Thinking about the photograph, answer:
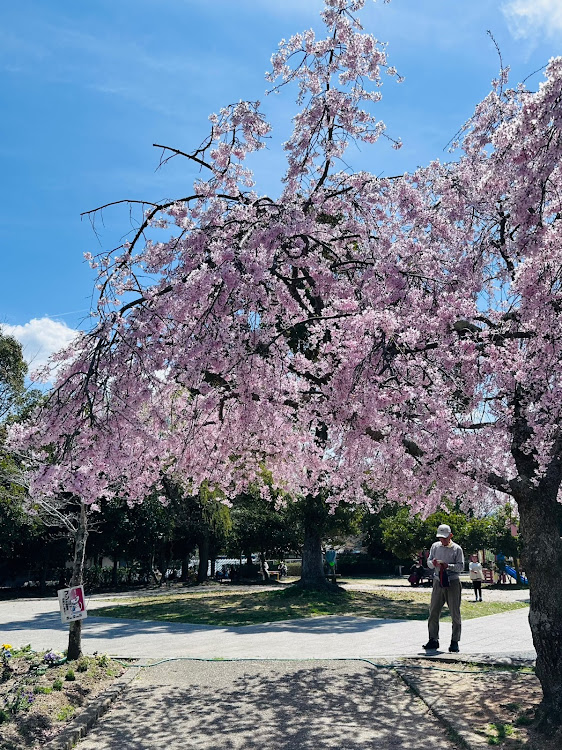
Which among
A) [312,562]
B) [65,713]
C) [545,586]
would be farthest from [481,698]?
[312,562]

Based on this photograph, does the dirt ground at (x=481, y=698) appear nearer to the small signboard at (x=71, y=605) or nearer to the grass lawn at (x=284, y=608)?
the small signboard at (x=71, y=605)

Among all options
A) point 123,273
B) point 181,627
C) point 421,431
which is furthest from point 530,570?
point 181,627

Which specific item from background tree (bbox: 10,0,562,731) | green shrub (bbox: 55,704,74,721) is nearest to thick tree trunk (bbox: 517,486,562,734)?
background tree (bbox: 10,0,562,731)

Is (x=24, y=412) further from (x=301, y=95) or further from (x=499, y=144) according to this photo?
(x=499, y=144)

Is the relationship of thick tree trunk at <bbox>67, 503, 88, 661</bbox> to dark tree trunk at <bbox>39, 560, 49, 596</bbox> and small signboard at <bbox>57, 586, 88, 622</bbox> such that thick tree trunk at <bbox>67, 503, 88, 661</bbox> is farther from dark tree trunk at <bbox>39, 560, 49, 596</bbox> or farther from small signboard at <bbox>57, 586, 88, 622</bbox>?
dark tree trunk at <bbox>39, 560, 49, 596</bbox>

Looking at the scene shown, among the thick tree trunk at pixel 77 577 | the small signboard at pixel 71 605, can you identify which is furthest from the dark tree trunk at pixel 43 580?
the small signboard at pixel 71 605

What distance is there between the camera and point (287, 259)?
24.2 feet

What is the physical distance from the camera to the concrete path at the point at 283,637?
9562 millimetres

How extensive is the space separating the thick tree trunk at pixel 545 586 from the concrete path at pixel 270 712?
97 cm

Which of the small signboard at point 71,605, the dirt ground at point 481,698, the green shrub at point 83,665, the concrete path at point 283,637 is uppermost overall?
the small signboard at point 71,605

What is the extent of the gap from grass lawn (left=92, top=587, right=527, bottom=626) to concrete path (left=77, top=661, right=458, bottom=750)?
21.6 ft

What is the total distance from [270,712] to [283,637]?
5.38 m

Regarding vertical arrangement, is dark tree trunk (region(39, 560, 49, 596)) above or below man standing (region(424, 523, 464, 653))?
below

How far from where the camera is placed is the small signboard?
298 inches
